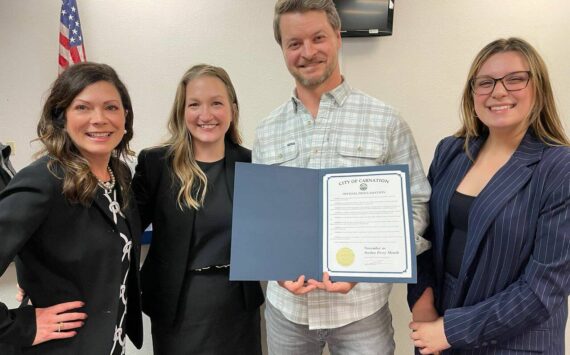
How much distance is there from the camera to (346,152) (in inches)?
56.6

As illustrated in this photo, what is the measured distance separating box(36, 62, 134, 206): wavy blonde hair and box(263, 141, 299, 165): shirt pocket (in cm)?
66

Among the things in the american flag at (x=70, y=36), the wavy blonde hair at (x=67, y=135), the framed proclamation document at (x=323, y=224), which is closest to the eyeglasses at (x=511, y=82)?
the framed proclamation document at (x=323, y=224)

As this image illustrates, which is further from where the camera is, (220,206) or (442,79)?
(442,79)

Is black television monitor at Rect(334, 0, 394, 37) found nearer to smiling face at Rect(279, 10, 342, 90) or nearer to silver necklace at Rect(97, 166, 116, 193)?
smiling face at Rect(279, 10, 342, 90)

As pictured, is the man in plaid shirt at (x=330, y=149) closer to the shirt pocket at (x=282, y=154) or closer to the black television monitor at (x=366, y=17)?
the shirt pocket at (x=282, y=154)

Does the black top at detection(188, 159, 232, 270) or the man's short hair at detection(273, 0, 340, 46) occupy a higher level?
the man's short hair at detection(273, 0, 340, 46)

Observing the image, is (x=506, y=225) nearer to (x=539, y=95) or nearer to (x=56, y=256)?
(x=539, y=95)

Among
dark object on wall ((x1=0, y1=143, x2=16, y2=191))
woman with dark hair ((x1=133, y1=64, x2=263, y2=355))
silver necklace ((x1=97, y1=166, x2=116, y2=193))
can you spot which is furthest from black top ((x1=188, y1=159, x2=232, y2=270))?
dark object on wall ((x1=0, y1=143, x2=16, y2=191))

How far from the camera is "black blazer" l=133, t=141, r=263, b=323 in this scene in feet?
5.04

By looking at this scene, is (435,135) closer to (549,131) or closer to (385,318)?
(549,131)

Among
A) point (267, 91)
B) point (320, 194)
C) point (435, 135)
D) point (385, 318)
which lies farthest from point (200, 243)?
point (435, 135)

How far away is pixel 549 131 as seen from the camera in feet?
4.10

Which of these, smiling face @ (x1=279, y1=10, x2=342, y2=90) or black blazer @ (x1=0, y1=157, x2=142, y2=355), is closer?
black blazer @ (x1=0, y1=157, x2=142, y2=355)

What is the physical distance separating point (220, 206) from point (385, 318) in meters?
0.82
